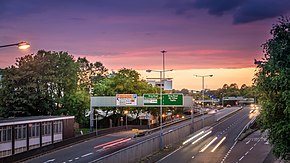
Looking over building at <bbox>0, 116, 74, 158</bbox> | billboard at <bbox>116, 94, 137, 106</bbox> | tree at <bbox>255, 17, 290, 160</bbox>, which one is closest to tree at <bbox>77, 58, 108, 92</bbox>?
billboard at <bbox>116, 94, 137, 106</bbox>

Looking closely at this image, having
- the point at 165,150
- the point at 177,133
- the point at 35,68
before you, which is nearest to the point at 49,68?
the point at 35,68

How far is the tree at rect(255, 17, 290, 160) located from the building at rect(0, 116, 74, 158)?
115 ft

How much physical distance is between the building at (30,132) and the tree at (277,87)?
35049 mm

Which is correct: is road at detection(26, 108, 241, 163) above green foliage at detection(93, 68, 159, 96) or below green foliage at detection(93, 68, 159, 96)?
below

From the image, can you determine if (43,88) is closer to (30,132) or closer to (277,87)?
(30,132)

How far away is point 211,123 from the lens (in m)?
95.9

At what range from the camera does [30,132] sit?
179 feet

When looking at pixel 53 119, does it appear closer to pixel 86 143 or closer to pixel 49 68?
pixel 86 143

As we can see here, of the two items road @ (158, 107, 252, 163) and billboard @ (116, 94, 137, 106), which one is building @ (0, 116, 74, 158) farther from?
road @ (158, 107, 252, 163)

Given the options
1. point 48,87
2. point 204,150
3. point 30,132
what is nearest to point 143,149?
point 204,150

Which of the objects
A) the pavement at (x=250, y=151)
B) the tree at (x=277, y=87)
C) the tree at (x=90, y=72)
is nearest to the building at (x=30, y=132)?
the pavement at (x=250, y=151)

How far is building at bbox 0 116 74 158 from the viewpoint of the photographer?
4972 centimetres

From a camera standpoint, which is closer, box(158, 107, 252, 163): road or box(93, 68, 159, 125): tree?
box(158, 107, 252, 163): road

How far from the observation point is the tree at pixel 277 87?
796 inches
